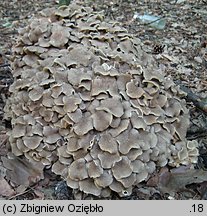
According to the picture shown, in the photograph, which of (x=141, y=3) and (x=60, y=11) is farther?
(x=141, y=3)

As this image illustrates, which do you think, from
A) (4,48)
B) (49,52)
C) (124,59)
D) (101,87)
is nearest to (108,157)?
(101,87)

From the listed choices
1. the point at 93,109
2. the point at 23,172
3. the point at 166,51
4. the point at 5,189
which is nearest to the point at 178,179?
the point at 93,109

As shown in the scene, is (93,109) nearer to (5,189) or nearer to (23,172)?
(23,172)

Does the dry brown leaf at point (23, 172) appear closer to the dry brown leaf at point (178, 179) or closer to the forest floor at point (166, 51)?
the forest floor at point (166, 51)

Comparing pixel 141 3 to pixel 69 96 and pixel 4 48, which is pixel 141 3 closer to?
pixel 4 48

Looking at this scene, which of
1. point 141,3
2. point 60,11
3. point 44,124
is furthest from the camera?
point 141,3

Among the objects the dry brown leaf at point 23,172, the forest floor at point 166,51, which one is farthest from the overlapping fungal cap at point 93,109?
the forest floor at point 166,51
